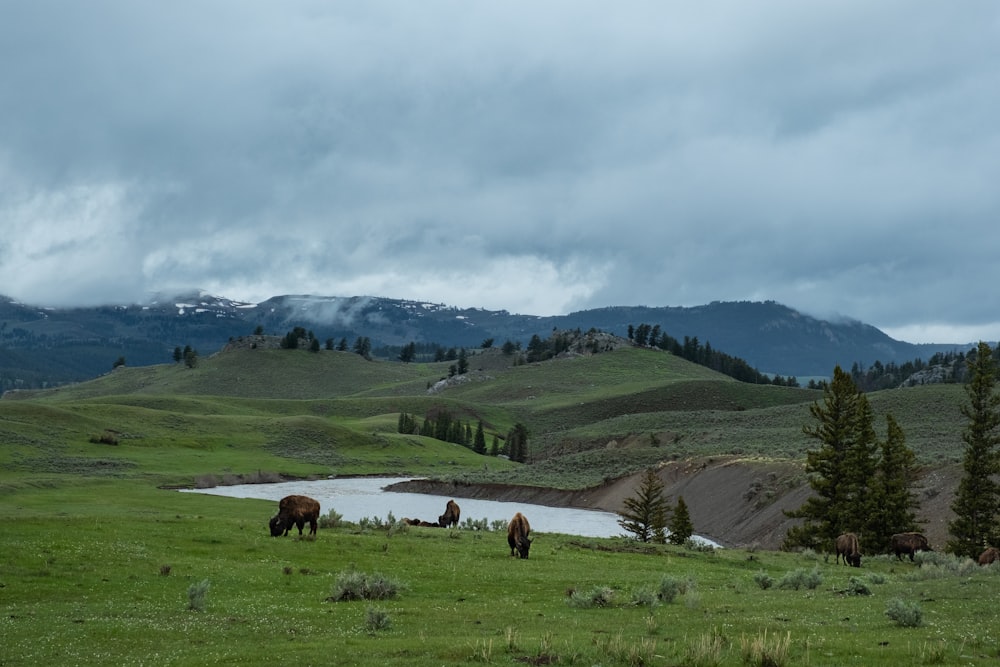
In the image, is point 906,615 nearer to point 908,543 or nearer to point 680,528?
point 908,543

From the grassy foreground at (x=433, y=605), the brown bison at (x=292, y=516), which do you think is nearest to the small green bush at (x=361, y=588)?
the grassy foreground at (x=433, y=605)

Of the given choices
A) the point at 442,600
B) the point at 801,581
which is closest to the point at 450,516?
the point at 801,581

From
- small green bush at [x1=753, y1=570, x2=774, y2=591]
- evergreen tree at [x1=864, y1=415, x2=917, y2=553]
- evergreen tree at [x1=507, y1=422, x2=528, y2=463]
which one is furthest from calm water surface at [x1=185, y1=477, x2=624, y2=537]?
evergreen tree at [x1=507, y1=422, x2=528, y2=463]

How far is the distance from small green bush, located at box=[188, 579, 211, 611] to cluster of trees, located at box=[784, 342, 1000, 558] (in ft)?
126

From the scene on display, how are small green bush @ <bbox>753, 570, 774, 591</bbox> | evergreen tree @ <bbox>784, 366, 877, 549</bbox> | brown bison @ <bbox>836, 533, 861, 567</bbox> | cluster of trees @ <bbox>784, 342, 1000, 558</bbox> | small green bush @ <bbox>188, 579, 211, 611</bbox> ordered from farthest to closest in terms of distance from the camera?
evergreen tree @ <bbox>784, 366, 877, 549</bbox>, cluster of trees @ <bbox>784, 342, 1000, 558</bbox>, brown bison @ <bbox>836, 533, 861, 567</bbox>, small green bush @ <bbox>753, 570, 774, 591</bbox>, small green bush @ <bbox>188, 579, 211, 611</bbox>

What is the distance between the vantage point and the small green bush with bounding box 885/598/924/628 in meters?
16.8

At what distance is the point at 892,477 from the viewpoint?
5084 cm

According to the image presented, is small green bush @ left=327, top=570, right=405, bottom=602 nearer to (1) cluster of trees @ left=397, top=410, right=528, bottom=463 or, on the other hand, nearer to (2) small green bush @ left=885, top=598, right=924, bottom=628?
(2) small green bush @ left=885, top=598, right=924, bottom=628

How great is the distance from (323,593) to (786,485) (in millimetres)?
54221

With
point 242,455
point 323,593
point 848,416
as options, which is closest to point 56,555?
point 323,593

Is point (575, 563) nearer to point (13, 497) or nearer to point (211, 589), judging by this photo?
point (211, 589)

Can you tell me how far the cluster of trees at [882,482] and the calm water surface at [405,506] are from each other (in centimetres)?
2026

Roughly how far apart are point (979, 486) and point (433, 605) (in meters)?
38.8

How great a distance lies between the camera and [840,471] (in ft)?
167
